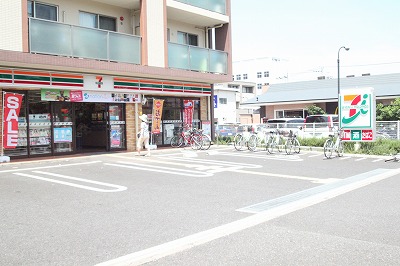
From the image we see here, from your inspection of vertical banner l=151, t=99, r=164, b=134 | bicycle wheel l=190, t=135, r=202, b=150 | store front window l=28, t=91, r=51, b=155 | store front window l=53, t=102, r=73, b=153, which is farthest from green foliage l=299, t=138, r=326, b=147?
store front window l=28, t=91, r=51, b=155

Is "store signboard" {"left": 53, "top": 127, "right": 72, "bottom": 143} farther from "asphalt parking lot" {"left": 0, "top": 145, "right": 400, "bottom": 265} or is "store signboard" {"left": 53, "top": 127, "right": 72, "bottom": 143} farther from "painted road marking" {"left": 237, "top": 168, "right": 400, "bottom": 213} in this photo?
"painted road marking" {"left": 237, "top": 168, "right": 400, "bottom": 213}

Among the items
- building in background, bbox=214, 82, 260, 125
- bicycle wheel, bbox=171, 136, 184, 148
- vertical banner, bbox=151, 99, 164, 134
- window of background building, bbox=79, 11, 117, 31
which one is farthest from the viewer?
building in background, bbox=214, 82, 260, 125

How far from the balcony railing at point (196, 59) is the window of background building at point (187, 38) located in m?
1.68

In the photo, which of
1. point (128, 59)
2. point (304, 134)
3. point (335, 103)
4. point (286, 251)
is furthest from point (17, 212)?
point (335, 103)

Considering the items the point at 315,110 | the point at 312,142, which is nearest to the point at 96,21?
the point at 312,142

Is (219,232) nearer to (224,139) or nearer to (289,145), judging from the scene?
(289,145)

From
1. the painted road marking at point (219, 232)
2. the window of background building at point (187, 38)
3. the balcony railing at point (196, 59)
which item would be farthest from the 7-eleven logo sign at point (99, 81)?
the painted road marking at point (219, 232)

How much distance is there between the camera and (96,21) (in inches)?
667

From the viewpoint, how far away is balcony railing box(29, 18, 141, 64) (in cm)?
1372

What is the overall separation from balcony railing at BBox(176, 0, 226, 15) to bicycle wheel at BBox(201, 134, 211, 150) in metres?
6.44

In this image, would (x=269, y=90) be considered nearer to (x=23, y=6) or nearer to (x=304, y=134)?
(x=304, y=134)

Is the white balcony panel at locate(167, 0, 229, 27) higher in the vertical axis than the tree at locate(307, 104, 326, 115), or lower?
higher

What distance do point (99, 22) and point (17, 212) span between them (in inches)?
484

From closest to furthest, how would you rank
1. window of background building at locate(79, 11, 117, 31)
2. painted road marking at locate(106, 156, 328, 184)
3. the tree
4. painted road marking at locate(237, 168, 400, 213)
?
1. painted road marking at locate(237, 168, 400, 213)
2. painted road marking at locate(106, 156, 328, 184)
3. window of background building at locate(79, 11, 117, 31)
4. the tree
